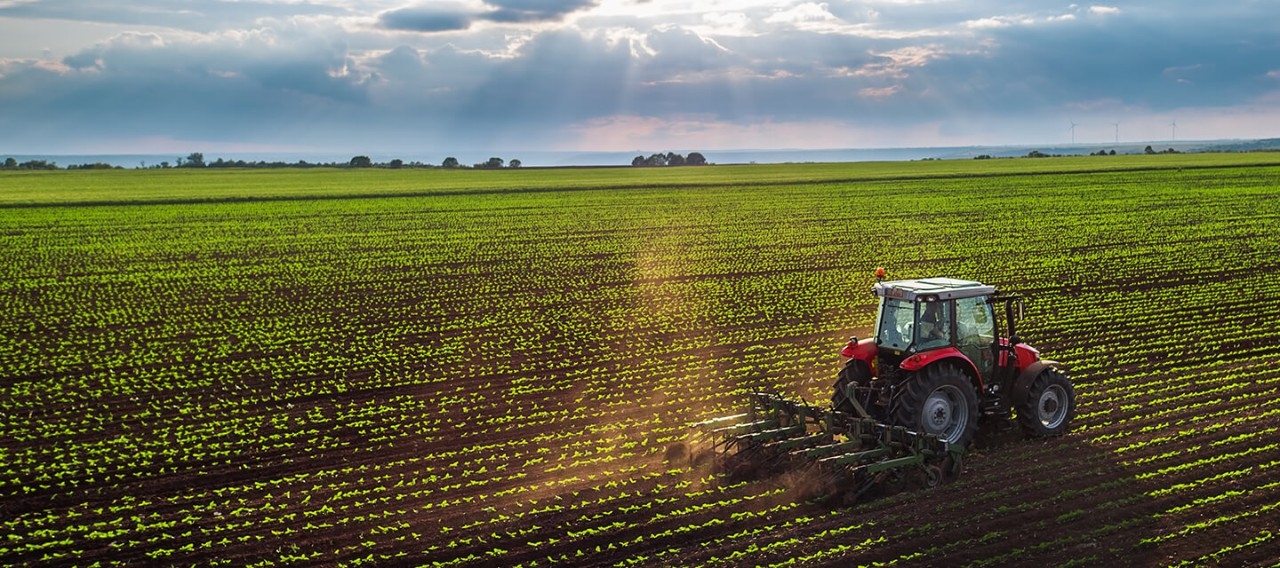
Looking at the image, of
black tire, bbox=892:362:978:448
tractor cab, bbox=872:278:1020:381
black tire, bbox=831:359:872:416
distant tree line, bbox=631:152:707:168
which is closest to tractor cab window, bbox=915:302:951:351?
tractor cab, bbox=872:278:1020:381

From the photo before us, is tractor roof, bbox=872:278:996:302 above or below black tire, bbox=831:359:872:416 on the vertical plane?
above

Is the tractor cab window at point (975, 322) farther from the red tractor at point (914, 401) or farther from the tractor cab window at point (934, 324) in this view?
the tractor cab window at point (934, 324)

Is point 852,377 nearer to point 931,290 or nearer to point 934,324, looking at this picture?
point 934,324

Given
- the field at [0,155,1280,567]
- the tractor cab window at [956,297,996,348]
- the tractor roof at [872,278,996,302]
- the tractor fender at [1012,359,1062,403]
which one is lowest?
the field at [0,155,1280,567]

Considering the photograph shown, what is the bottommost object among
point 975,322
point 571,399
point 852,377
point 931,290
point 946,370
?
point 571,399

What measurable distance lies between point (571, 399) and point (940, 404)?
649 cm

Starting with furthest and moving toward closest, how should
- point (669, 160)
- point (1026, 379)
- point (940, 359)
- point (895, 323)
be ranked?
point (669, 160), point (1026, 379), point (895, 323), point (940, 359)

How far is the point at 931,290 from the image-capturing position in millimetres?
13734

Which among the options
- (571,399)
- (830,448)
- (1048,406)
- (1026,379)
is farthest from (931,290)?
(571,399)

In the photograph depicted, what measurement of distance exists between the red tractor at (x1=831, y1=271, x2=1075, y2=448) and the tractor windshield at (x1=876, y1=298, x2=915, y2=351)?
0.5 inches

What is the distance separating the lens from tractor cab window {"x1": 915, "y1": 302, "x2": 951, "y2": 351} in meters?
13.8

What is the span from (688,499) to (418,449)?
4.33 meters

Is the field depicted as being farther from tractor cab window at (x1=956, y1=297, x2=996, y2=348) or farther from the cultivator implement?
tractor cab window at (x1=956, y1=297, x2=996, y2=348)

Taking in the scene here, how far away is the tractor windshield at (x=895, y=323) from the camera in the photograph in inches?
551
